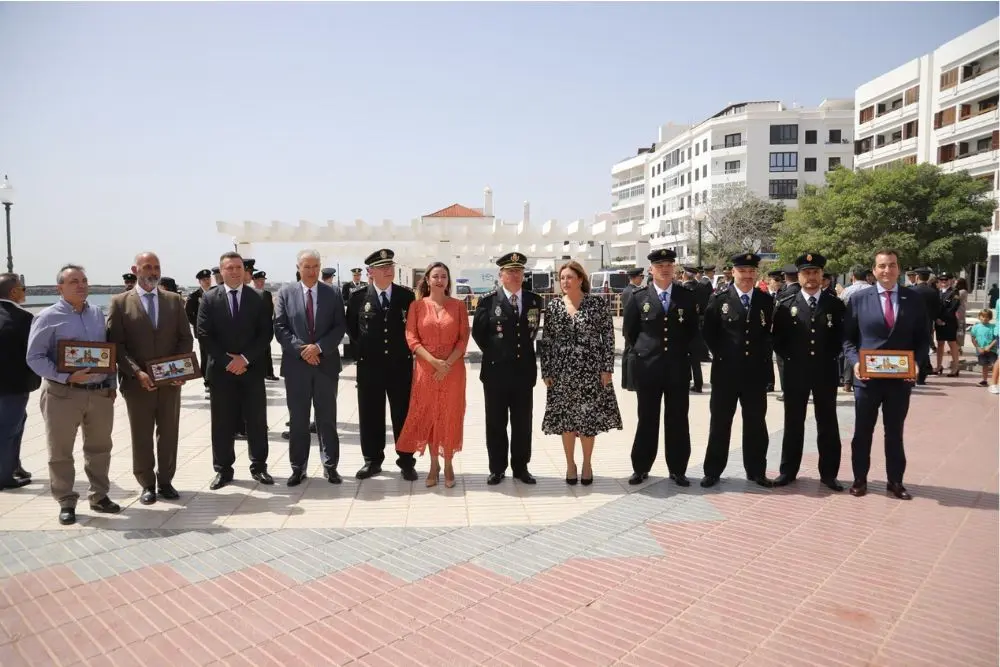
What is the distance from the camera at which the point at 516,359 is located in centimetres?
605

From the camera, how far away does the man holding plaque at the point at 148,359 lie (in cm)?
562

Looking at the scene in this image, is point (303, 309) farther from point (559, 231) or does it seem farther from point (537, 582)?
point (559, 231)

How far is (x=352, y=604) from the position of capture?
3.86 m

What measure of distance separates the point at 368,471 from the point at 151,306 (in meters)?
2.31

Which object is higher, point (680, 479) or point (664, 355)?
point (664, 355)

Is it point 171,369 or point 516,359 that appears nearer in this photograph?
point 171,369

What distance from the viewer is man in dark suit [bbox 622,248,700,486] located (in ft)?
19.6

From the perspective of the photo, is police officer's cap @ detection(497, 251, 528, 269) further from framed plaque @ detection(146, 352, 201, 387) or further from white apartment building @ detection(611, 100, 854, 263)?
white apartment building @ detection(611, 100, 854, 263)

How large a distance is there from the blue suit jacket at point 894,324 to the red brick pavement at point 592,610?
1.42 metres

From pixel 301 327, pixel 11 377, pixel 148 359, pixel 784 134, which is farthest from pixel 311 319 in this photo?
pixel 784 134

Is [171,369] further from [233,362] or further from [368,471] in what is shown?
[368,471]

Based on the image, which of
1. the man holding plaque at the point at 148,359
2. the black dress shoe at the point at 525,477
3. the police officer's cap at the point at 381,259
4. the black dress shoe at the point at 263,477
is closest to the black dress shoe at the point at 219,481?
the black dress shoe at the point at 263,477

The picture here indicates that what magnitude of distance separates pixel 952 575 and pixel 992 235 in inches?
1261

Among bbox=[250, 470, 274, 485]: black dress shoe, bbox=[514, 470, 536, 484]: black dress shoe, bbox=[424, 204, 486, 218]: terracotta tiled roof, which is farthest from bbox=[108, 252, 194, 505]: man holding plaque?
bbox=[424, 204, 486, 218]: terracotta tiled roof
